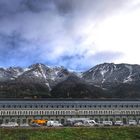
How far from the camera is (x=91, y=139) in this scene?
205 ft

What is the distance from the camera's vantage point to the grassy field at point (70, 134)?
203 feet

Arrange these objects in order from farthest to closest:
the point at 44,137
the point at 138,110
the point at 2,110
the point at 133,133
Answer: the point at 138,110, the point at 2,110, the point at 133,133, the point at 44,137

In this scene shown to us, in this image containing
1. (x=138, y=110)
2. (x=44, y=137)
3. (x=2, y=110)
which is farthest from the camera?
(x=138, y=110)

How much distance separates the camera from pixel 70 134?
6488 centimetres

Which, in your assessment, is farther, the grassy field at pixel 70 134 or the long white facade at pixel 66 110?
the long white facade at pixel 66 110

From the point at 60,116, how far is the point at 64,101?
881cm

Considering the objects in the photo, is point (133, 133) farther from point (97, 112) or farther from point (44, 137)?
point (97, 112)

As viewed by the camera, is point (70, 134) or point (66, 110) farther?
point (66, 110)

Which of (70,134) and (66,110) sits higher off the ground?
(66,110)

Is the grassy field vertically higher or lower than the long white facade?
lower

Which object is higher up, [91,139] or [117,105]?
[117,105]

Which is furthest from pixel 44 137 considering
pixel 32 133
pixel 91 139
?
pixel 91 139

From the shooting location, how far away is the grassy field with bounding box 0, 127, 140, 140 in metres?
61.8

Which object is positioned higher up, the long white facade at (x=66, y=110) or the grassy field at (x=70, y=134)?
the long white facade at (x=66, y=110)
